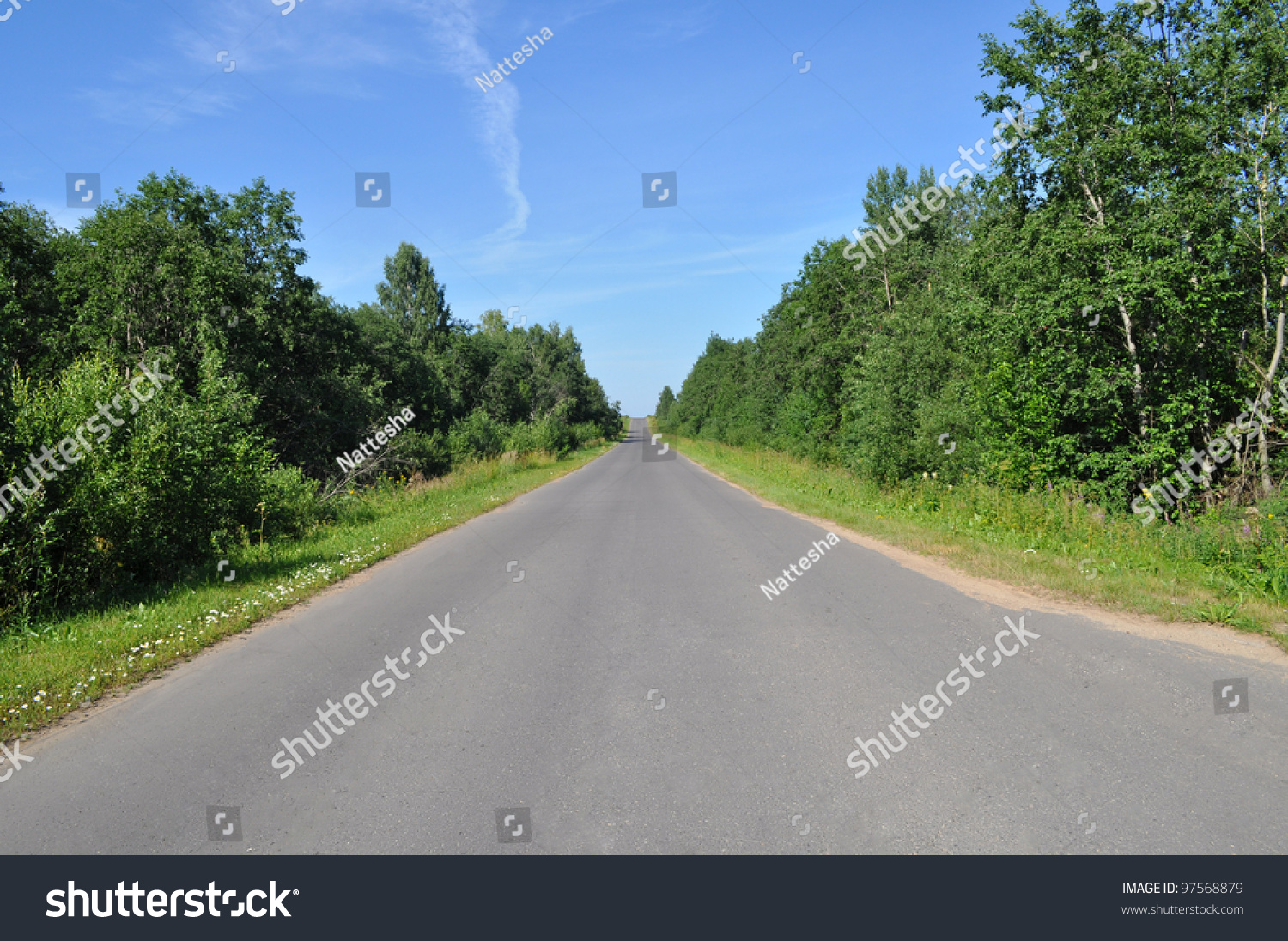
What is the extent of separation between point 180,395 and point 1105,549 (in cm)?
1244

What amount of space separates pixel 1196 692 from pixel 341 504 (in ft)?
48.6

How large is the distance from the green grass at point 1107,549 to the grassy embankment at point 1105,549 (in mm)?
13

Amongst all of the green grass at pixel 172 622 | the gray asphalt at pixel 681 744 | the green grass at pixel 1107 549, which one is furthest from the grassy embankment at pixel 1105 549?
the green grass at pixel 172 622

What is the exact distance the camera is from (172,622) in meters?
6.43

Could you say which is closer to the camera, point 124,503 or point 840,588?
point 124,503

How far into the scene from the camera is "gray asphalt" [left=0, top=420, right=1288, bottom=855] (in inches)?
118

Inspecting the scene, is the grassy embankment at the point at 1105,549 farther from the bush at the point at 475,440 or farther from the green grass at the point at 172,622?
the bush at the point at 475,440

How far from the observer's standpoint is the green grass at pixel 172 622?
4.79 meters

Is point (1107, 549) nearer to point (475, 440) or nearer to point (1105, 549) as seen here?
point (1105, 549)

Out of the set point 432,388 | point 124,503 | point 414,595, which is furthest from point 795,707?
point 432,388

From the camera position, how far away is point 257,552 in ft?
32.8

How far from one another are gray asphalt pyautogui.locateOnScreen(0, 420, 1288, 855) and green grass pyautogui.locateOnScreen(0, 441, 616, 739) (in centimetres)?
36

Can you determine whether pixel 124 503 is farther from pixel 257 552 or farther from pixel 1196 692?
pixel 1196 692

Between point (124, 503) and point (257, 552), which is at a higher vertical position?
point (124, 503)
